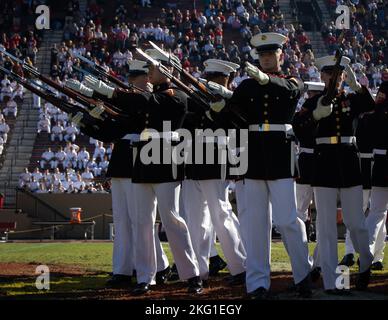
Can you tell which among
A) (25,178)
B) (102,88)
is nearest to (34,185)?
(25,178)

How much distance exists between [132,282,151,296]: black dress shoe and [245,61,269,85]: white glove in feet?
7.76

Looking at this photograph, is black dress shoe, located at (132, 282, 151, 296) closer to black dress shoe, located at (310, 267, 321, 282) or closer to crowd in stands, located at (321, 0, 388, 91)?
black dress shoe, located at (310, 267, 321, 282)

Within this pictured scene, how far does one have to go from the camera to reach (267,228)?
8.39m

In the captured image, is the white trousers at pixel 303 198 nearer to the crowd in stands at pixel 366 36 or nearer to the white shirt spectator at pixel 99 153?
the white shirt spectator at pixel 99 153

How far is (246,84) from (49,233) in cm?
1523

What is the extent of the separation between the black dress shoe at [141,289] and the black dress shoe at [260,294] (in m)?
1.15

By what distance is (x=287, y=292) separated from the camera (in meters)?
8.52

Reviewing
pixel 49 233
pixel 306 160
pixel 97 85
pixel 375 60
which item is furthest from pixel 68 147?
pixel 97 85

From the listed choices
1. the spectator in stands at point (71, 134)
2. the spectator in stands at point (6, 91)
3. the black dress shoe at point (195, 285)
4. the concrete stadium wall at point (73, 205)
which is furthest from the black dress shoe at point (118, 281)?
the spectator in stands at point (6, 91)

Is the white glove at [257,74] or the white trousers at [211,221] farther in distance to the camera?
the white trousers at [211,221]

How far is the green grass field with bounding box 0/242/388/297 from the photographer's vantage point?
30.3ft

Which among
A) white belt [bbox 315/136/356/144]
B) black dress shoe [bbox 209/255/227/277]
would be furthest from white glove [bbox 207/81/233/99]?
black dress shoe [bbox 209/255/227/277]

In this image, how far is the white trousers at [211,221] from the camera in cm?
964

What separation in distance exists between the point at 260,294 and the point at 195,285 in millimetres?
886
